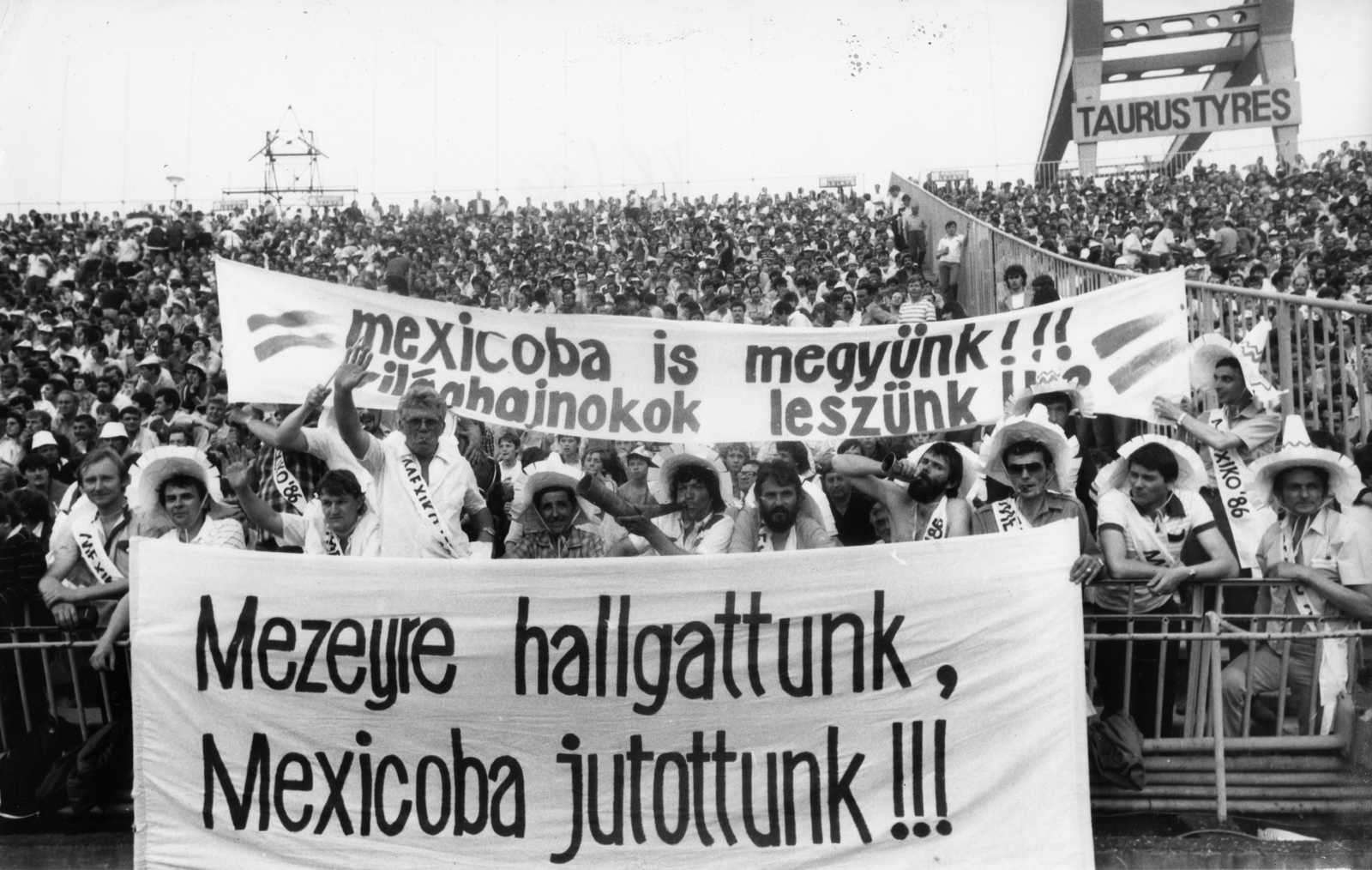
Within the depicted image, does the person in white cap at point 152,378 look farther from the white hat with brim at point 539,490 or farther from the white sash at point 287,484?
the white hat with brim at point 539,490

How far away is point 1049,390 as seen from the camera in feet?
20.7

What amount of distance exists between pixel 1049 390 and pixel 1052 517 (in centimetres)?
96

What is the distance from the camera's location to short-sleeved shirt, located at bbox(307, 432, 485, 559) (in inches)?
230

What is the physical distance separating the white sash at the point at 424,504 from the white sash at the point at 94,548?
1321 millimetres

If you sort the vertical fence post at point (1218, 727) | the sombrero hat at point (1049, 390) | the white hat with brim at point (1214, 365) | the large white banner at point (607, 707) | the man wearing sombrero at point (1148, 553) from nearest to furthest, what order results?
the large white banner at point (607, 707), the vertical fence post at point (1218, 727), the man wearing sombrero at point (1148, 553), the sombrero hat at point (1049, 390), the white hat with brim at point (1214, 365)

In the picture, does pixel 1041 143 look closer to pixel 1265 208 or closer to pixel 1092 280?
pixel 1265 208

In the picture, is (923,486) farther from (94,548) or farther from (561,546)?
(94,548)

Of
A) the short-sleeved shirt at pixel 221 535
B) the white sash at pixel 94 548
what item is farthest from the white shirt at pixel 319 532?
the white sash at pixel 94 548

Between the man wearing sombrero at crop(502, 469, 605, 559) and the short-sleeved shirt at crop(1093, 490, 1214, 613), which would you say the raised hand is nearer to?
the man wearing sombrero at crop(502, 469, 605, 559)

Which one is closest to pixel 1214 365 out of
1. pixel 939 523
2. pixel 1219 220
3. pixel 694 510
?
pixel 939 523

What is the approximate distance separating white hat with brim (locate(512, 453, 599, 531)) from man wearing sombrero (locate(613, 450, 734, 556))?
0.88ft

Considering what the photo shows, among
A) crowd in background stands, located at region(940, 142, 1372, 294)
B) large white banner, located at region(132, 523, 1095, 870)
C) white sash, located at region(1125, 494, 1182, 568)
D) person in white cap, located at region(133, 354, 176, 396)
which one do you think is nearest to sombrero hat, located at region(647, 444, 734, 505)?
large white banner, located at region(132, 523, 1095, 870)

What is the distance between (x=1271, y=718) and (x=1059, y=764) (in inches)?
52.8

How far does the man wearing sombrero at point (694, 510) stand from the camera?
20.2 feet
